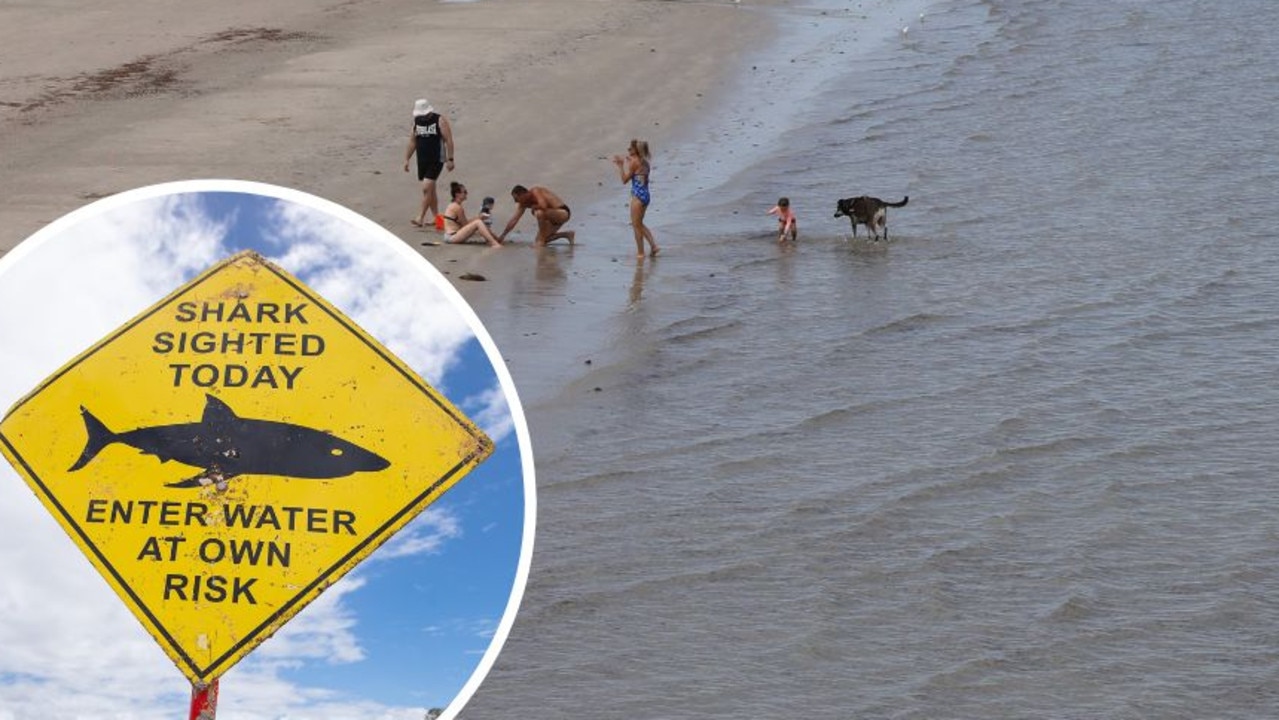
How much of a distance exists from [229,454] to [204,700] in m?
0.24

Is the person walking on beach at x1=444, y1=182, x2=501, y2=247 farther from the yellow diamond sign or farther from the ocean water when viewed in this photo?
the yellow diamond sign

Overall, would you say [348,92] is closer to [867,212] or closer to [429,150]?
[429,150]

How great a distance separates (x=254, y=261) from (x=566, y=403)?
10.8 metres

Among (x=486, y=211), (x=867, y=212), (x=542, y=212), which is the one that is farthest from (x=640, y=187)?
(x=867, y=212)

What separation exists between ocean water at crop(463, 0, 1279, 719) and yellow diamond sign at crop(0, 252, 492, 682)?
608cm

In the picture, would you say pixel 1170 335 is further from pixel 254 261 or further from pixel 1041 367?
pixel 254 261

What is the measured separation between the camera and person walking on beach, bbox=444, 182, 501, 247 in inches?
656

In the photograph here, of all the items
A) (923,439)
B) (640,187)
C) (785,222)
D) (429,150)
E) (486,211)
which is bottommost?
(923,439)

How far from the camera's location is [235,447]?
173 centimetres

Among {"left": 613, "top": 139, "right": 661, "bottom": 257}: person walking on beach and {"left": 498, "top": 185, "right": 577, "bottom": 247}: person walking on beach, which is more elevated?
{"left": 613, "top": 139, "right": 661, "bottom": 257}: person walking on beach

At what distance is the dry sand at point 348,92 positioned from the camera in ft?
61.6

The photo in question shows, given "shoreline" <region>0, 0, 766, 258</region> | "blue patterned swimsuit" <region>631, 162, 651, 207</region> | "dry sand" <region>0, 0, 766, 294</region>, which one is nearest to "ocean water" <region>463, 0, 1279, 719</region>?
"blue patterned swimsuit" <region>631, 162, 651, 207</region>

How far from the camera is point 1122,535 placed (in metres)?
10.2

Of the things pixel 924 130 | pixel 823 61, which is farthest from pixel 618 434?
pixel 823 61
